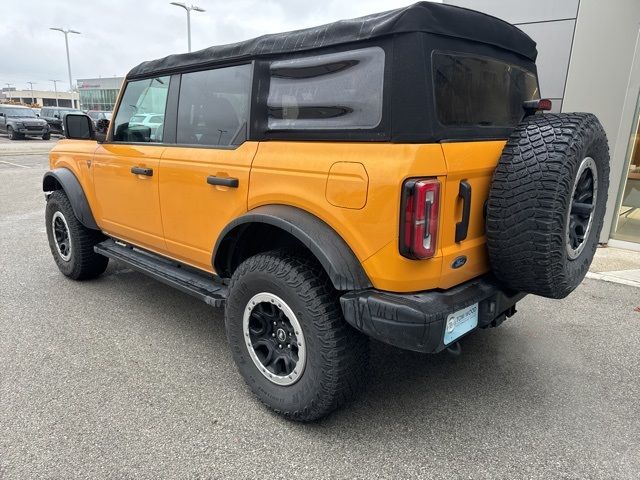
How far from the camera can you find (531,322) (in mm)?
3895

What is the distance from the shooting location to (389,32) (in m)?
2.12

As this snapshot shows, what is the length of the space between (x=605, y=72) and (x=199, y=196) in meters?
5.48

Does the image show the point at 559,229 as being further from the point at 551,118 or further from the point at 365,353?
the point at 365,353

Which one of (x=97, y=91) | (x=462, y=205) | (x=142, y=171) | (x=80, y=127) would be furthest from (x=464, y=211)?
(x=97, y=91)

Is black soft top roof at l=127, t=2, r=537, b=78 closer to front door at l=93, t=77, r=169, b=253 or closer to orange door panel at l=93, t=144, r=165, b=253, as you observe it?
front door at l=93, t=77, r=169, b=253

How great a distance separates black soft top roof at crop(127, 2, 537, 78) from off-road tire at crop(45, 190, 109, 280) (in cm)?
213

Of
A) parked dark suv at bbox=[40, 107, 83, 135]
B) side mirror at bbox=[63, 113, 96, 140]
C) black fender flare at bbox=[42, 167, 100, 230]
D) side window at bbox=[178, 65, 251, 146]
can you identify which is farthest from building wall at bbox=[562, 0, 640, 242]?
parked dark suv at bbox=[40, 107, 83, 135]

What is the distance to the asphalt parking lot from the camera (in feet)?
7.45

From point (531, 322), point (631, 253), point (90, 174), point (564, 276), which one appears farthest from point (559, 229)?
point (631, 253)

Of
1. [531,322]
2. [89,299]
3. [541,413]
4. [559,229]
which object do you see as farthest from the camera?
[89,299]

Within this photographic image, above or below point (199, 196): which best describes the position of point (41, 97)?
above

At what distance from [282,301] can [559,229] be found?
1.36 m

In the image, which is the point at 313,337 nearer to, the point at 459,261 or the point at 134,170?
the point at 459,261

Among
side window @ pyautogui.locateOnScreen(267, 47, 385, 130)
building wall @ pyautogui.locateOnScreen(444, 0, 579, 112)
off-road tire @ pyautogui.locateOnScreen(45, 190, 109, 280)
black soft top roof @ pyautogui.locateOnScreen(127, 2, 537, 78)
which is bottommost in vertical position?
off-road tire @ pyautogui.locateOnScreen(45, 190, 109, 280)
